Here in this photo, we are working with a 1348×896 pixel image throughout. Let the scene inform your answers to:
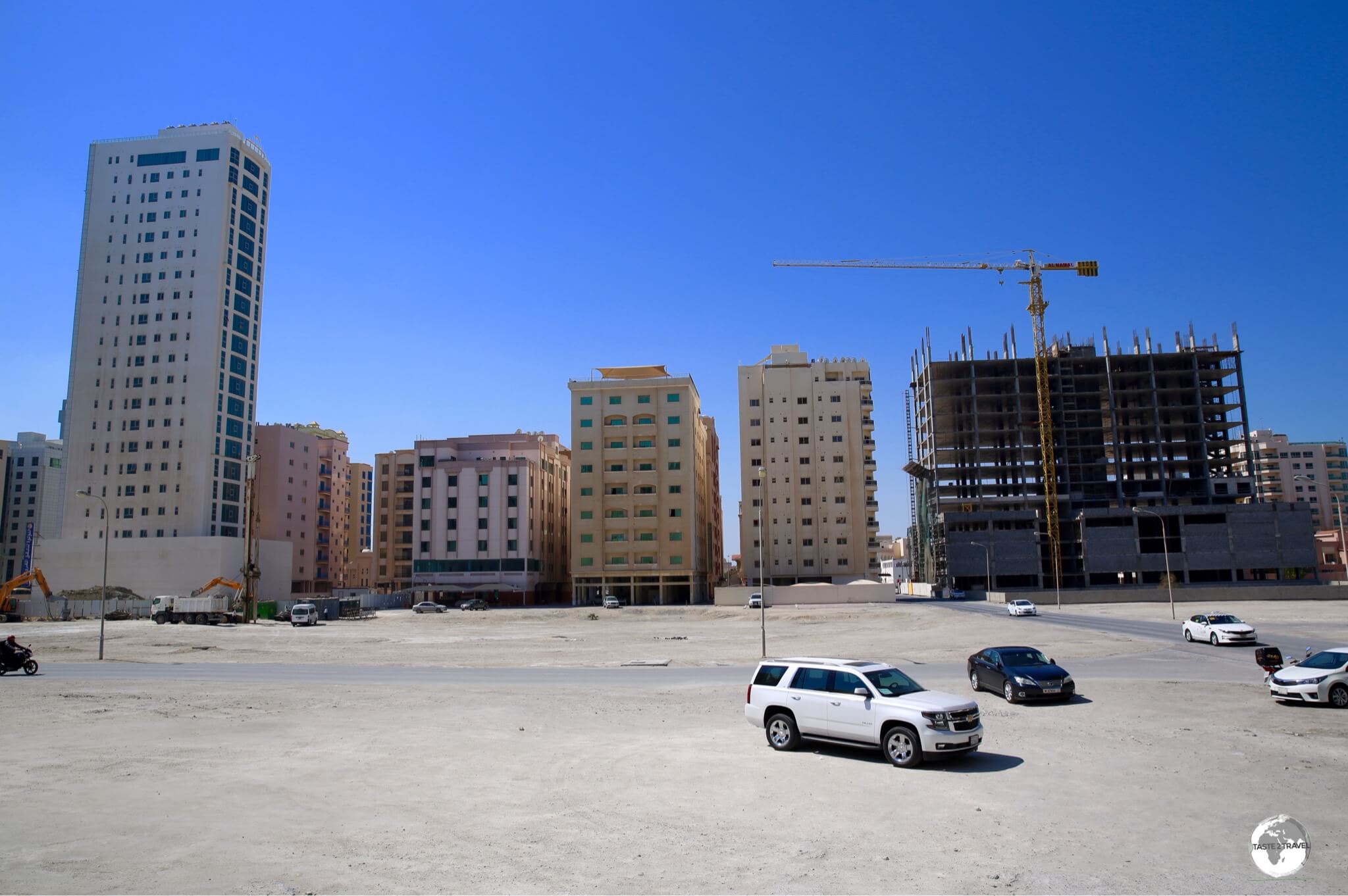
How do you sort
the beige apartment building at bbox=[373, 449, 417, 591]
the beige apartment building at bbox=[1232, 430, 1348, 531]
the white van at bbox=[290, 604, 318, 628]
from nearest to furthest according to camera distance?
the white van at bbox=[290, 604, 318, 628] < the beige apartment building at bbox=[373, 449, 417, 591] < the beige apartment building at bbox=[1232, 430, 1348, 531]

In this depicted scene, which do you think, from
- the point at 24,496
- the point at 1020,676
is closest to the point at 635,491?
the point at 1020,676

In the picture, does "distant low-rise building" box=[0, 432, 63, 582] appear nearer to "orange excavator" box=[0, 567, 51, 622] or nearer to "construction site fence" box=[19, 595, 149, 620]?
"construction site fence" box=[19, 595, 149, 620]

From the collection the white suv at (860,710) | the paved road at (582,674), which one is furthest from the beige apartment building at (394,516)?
the white suv at (860,710)

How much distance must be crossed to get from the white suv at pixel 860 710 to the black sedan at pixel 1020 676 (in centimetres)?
735

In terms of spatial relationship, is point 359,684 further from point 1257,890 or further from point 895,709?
point 1257,890

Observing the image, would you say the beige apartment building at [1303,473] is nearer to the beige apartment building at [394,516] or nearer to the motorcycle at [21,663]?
the beige apartment building at [394,516]

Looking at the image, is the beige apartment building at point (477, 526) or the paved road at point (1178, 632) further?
the beige apartment building at point (477, 526)

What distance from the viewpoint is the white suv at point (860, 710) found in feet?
48.7

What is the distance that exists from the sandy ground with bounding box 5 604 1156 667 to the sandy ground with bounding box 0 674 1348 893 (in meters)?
17.1

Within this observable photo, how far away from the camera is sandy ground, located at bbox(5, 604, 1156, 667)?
3953 cm

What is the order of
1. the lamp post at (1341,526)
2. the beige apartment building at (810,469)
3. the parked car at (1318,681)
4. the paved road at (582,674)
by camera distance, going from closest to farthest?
1. the parked car at (1318,681)
2. the paved road at (582,674)
3. the lamp post at (1341,526)
4. the beige apartment building at (810,469)

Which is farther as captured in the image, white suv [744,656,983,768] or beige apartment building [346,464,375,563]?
beige apartment building [346,464,375,563]

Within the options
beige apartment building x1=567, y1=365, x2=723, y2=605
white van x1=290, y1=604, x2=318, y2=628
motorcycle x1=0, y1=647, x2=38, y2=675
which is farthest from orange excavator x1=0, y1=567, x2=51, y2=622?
motorcycle x1=0, y1=647, x2=38, y2=675

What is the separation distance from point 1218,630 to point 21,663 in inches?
1986
